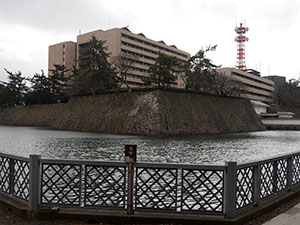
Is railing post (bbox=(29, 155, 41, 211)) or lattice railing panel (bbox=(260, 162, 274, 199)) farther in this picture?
lattice railing panel (bbox=(260, 162, 274, 199))

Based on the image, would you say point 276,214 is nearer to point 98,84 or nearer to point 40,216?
point 40,216

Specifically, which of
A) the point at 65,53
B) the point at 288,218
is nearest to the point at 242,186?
the point at 288,218

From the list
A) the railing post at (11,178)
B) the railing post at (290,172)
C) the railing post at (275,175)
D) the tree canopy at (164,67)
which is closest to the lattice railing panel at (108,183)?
the railing post at (11,178)

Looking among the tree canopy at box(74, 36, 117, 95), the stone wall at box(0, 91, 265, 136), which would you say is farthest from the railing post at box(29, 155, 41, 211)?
the tree canopy at box(74, 36, 117, 95)

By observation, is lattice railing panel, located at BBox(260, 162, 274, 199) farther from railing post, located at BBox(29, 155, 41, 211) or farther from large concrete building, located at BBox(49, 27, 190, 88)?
large concrete building, located at BBox(49, 27, 190, 88)

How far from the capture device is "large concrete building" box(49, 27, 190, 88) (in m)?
68.9

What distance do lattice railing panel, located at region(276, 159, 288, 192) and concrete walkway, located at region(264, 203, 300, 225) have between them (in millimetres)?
902

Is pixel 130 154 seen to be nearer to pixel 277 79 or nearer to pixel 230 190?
pixel 230 190

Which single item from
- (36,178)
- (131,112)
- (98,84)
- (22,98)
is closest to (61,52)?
(22,98)

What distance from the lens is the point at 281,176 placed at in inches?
241

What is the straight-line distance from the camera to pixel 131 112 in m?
34.9

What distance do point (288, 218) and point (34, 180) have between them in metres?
4.66

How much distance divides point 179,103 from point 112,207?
3215 cm

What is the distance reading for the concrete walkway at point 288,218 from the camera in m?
4.60
